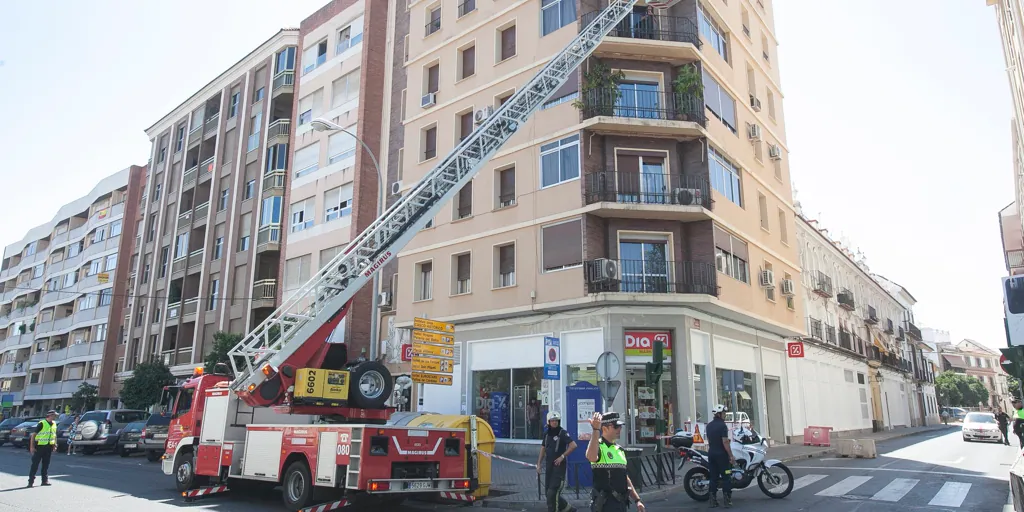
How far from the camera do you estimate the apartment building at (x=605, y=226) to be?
19391mm

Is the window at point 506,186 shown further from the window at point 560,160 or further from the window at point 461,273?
the window at point 461,273

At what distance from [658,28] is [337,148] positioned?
17868mm

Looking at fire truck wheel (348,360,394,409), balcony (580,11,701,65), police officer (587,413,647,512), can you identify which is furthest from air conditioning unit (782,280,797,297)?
police officer (587,413,647,512)

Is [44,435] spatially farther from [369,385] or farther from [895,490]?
[895,490]

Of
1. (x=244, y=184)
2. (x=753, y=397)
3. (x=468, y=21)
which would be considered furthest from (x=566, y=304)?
(x=244, y=184)

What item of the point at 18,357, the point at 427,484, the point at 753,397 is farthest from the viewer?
the point at 18,357

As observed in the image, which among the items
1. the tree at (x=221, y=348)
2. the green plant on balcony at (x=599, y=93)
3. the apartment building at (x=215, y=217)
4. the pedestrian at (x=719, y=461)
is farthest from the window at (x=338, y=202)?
the pedestrian at (x=719, y=461)

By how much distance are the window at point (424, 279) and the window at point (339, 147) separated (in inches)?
396

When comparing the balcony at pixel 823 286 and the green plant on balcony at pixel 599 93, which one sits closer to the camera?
the green plant on balcony at pixel 599 93

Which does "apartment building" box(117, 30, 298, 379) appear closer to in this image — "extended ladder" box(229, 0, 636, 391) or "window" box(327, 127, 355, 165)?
"window" box(327, 127, 355, 165)

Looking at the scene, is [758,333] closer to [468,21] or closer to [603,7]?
[603,7]

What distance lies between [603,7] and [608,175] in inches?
231

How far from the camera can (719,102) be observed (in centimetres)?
2286

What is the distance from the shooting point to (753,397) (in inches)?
935
